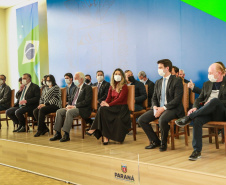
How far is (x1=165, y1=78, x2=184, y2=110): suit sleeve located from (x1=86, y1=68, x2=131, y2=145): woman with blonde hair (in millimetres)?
852

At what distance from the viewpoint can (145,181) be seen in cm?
332

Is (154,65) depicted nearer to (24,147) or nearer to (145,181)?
(24,147)

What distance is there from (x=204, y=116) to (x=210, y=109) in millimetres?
110

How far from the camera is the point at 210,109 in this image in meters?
3.57

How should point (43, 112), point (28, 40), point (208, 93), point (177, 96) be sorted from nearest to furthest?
point (208, 93)
point (177, 96)
point (43, 112)
point (28, 40)

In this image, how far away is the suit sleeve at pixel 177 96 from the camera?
4.07 metres

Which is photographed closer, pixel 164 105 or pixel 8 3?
pixel 164 105

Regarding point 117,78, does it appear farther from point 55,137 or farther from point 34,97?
point 34,97

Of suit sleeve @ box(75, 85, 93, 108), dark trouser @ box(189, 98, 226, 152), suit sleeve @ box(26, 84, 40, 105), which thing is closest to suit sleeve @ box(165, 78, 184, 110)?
dark trouser @ box(189, 98, 226, 152)

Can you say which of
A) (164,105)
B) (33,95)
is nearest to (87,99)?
(164,105)

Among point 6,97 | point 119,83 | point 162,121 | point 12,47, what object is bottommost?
point 162,121

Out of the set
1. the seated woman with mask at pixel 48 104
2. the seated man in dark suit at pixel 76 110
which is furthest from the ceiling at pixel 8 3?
the seated man in dark suit at pixel 76 110

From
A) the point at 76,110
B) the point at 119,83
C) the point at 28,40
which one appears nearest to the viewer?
the point at 119,83

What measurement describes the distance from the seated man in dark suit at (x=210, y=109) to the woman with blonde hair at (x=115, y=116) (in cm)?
115
